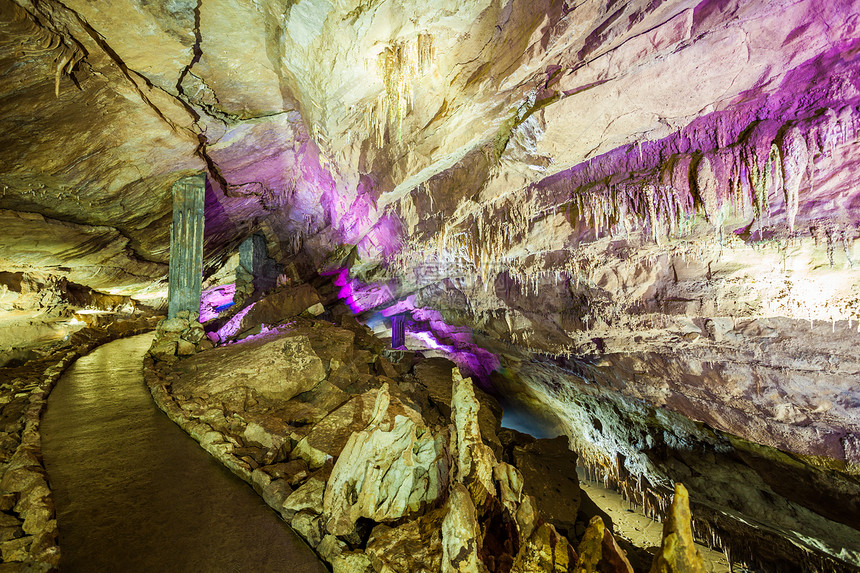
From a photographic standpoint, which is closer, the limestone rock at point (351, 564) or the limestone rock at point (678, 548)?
the limestone rock at point (678, 548)

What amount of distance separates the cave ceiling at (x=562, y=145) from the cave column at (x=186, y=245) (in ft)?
1.59

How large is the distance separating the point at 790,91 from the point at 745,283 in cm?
274

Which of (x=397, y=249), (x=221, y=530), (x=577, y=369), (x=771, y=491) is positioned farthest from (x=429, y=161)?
(x=771, y=491)

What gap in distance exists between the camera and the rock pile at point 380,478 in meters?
2.77

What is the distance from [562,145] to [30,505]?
23.2 ft

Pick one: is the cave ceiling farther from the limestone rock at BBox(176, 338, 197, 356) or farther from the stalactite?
the limestone rock at BBox(176, 338, 197, 356)

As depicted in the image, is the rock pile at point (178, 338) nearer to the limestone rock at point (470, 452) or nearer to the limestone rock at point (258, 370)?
the limestone rock at point (258, 370)

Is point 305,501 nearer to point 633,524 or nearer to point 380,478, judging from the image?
point 380,478

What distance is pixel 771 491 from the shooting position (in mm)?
7164

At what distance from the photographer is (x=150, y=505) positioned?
3268 millimetres

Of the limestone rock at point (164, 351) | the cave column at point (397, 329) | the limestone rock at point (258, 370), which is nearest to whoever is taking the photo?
the limestone rock at point (258, 370)

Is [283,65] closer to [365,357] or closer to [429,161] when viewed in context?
[429,161]

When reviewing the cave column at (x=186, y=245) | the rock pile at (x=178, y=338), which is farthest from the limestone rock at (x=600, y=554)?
the cave column at (x=186, y=245)

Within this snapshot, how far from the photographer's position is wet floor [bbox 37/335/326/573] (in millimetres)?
2725
